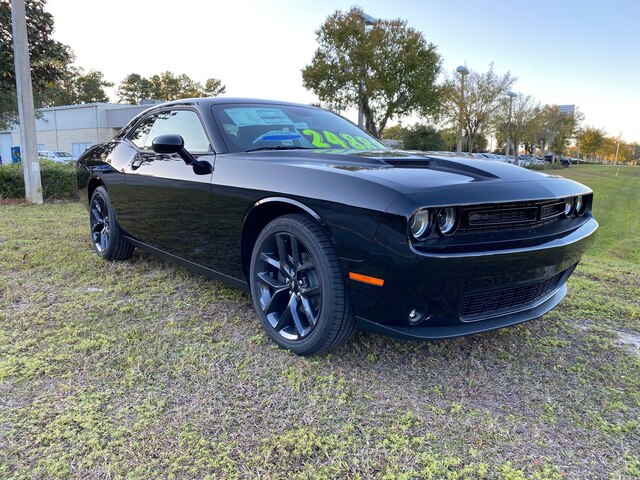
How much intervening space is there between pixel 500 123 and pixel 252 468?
3685 cm

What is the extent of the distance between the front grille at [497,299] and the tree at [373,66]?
22.3 m

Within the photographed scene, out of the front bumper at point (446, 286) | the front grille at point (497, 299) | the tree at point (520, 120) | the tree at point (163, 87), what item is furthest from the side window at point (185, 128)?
the tree at point (163, 87)

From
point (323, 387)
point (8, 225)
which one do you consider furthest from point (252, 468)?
point (8, 225)

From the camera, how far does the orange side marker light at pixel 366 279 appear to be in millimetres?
1918

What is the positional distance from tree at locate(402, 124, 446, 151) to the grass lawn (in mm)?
31759

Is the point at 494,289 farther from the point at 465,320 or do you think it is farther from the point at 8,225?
the point at 8,225

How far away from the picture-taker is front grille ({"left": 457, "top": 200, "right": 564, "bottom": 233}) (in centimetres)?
194

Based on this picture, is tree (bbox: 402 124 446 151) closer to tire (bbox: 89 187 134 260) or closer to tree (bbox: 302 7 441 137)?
tree (bbox: 302 7 441 137)

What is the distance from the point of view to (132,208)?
361cm

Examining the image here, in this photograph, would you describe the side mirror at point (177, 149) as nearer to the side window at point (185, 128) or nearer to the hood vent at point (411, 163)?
the side window at point (185, 128)

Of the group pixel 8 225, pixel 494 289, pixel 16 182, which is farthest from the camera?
pixel 16 182

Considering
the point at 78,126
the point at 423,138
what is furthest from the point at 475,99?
the point at 78,126

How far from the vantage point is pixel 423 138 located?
33.8 m

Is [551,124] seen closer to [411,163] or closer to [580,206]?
[580,206]
